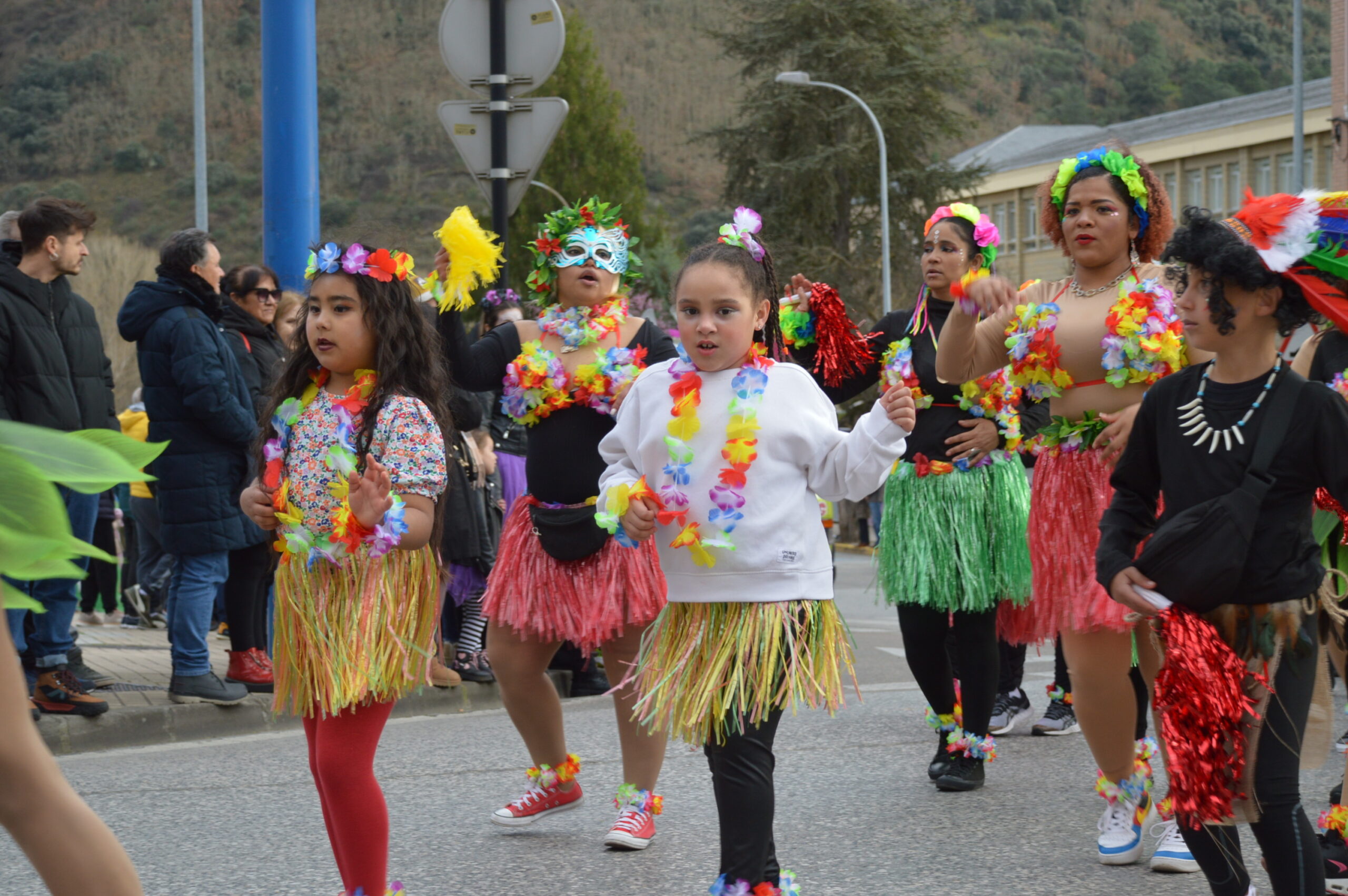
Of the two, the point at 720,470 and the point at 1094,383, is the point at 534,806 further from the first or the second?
the point at 1094,383

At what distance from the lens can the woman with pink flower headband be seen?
5.52 meters

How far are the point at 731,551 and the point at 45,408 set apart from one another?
412 centimetres

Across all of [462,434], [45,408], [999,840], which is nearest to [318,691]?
[999,840]

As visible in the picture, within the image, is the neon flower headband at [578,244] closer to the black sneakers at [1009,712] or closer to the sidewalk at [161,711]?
the sidewalk at [161,711]

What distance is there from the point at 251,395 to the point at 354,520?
4.03 metres

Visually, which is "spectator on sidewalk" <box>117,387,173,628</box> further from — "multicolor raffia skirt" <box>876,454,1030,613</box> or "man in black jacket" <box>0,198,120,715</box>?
"multicolor raffia skirt" <box>876,454,1030,613</box>

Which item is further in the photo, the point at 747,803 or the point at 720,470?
the point at 720,470

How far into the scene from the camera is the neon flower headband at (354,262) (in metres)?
3.98

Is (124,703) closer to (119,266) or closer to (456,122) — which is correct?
(456,122)

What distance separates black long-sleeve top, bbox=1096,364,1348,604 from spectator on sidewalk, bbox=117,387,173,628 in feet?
25.3

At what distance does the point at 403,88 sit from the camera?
8612 cm

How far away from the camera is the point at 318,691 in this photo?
379cm

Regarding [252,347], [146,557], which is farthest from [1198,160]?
[252,347]

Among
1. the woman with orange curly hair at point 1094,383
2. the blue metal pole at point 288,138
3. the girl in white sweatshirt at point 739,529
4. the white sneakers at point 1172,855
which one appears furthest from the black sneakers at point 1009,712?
the blue metal pole at point 288,138
